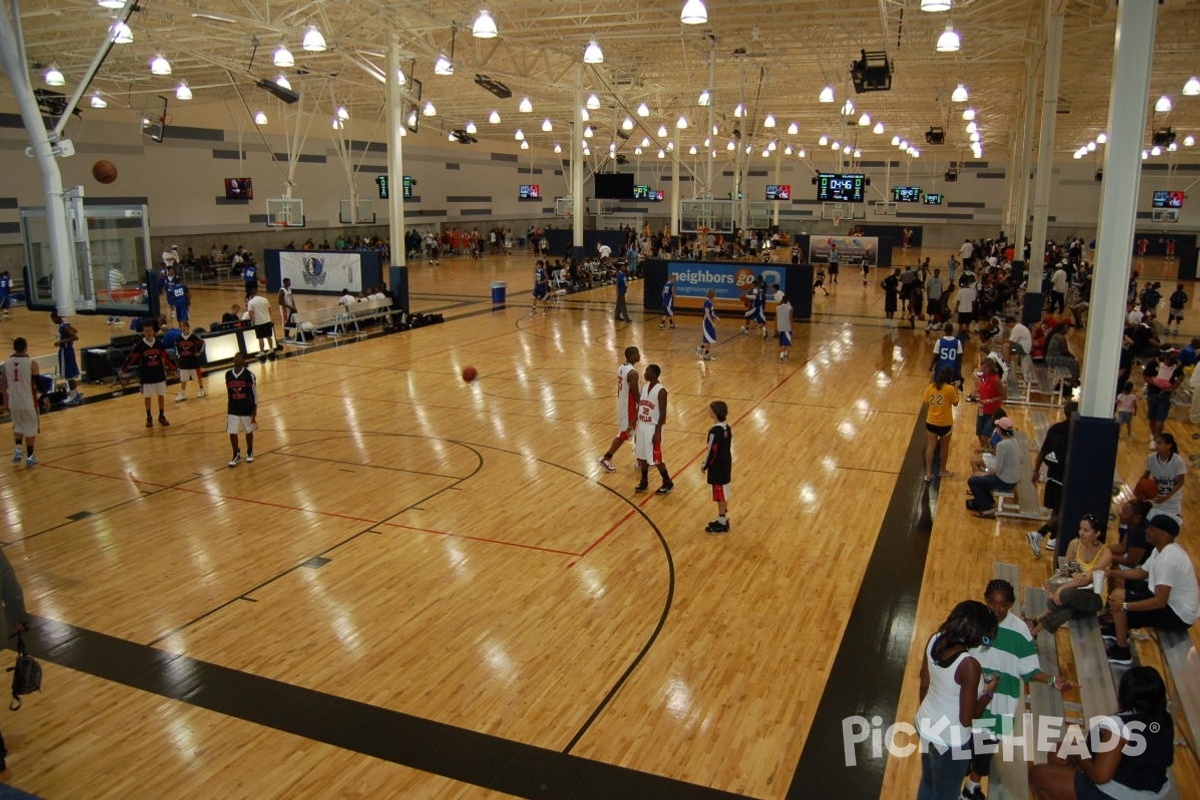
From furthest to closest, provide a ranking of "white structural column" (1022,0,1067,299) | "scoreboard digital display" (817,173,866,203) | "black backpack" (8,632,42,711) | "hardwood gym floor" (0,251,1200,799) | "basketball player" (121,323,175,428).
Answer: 1. "scoreboard digital display" (817,173,866,203)
2. "white structural column" (1022,0,1067,299)
3. "basketball player" (121,323,175,428)
4. "hardwood gym floor" (0,251,1200,799)
5. "black backpack" (8,632,42,711)

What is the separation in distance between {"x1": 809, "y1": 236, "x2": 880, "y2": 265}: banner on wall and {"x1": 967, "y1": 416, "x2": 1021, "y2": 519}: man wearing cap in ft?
98.2

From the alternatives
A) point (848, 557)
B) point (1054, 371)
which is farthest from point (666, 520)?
point (1054, 371)

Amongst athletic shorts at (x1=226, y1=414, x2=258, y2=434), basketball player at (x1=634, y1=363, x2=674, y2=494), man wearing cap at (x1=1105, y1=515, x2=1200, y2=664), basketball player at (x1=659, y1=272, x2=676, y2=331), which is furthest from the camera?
basketball player at (x1=659, y1=272, x2=676, y2=331)

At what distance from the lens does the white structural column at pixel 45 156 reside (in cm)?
1097

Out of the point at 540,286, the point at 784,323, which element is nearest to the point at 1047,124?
the point at 784,323

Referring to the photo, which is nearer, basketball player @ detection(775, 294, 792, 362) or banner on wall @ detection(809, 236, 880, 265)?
basketball player @ detection(775, 294, 792, 362)

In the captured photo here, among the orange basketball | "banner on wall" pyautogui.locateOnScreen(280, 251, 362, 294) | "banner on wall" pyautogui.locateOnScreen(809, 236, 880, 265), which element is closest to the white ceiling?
"banner on wall" pyautogui.locateOnScreen(280, 251, 362, 294)

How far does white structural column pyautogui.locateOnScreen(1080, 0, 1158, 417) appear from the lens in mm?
7137

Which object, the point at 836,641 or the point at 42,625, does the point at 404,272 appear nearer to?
the point at 42,625

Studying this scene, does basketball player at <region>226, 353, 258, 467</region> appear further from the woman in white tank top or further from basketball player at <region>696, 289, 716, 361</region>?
basketball player at <region>696, 289, 716, 361</region>

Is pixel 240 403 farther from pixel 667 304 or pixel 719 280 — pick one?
pixel 719 280

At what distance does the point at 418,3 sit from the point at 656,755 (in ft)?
65.7

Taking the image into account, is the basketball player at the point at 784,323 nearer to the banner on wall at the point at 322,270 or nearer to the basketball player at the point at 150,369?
the basketball player at the point at 150,369

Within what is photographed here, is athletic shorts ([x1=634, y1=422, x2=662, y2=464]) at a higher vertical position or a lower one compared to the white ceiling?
lower
